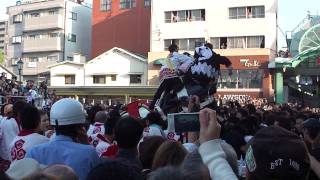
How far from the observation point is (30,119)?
490 centimetres

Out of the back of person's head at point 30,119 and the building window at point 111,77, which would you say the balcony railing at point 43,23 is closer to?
the building window at point 111,77

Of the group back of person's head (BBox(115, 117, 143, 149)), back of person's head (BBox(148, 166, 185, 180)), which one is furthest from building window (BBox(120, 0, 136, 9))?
back of person's head (BBox(148, 166, 185, 180))

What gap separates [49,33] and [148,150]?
4785 cm

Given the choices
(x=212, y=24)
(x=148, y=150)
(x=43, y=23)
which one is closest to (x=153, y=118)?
(x=148, y=150)

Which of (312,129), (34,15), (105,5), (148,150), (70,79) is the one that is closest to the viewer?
(148,150)

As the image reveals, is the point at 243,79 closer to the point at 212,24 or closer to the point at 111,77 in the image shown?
the point at 212,24

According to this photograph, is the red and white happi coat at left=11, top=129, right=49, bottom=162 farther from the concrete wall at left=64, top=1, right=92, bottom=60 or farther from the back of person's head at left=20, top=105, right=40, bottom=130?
the concrete wall at left=64, top=1, right=92, bottom=60

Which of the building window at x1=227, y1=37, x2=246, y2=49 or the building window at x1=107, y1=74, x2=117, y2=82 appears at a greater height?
the building window at x1=227, y1=37, x2=246, y2=49

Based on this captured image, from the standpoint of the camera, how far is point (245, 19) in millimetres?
37094

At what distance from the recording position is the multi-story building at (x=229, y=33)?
35844mm

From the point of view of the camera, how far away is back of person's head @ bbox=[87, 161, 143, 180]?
7.68 feet

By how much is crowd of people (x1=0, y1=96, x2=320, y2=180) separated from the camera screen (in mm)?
138

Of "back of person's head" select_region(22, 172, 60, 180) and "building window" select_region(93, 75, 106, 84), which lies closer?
"back of person's head" select_region(22, 172, 60, 180)

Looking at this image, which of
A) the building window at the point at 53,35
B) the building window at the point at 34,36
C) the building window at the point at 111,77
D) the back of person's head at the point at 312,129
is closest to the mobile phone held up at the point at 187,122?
the back of person's head at the point at 312,129
